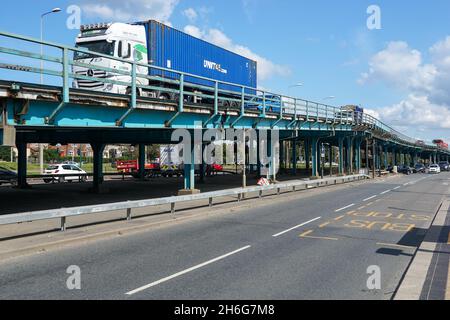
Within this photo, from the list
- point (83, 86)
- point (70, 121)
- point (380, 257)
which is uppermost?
point (83, 86)

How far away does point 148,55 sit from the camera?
24484 millimetres

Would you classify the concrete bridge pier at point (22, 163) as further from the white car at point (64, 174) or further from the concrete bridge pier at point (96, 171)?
the white car at point (64, 174)

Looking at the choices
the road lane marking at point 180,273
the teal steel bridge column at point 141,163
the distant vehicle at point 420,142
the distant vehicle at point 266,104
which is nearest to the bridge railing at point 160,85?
the distant vehicle at point 266,104

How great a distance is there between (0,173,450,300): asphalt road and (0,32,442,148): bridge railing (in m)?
4.60

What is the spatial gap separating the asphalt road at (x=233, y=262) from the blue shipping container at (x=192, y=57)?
12344mm

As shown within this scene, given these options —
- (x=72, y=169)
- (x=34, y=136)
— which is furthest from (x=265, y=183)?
(x=72, y=169)

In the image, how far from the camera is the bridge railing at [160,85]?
12453mm

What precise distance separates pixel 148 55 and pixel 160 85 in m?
1.73

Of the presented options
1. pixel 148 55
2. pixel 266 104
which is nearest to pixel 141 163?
pixel 266 104

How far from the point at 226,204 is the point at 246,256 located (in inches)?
396

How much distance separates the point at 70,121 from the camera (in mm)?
13828

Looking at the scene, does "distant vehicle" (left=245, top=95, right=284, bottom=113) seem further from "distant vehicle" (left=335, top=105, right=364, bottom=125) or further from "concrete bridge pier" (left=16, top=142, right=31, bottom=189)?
"concrete bridge pier" (left=16, top=142, right=31, bottom=189)

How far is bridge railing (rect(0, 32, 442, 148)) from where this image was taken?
40.9 feet
